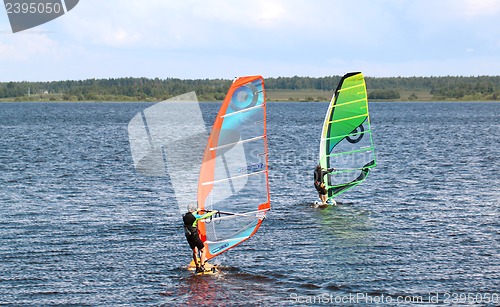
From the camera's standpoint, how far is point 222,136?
64.2 feet

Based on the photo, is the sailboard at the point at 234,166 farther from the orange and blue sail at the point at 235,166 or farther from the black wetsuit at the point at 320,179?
the black wetsuit at the point at 320,179

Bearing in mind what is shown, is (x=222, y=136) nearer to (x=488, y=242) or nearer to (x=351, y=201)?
(x=488, y=242)

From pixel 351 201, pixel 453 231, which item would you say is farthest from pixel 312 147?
pixel 453 231

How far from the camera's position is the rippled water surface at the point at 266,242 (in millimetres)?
18875

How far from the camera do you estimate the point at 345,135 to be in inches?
1220

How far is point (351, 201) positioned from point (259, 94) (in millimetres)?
13235

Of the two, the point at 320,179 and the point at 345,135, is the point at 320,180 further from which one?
the point at 345,135

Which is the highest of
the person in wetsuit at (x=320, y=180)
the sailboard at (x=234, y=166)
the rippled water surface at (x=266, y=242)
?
the sailboard at (x=234, y=166)

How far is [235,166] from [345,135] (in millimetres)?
12143

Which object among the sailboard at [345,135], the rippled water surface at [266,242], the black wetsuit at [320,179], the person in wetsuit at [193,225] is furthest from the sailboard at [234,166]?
the sailboard at [345,135]

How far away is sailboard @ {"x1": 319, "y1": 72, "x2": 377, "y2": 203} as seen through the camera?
30.5 meters

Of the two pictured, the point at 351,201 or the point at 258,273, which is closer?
the point at 258,273

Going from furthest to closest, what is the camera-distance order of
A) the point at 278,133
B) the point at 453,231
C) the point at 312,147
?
the point at 278,133
the point at 312,147
the point at 453,231

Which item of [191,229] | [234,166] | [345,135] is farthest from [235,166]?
[345,135]
